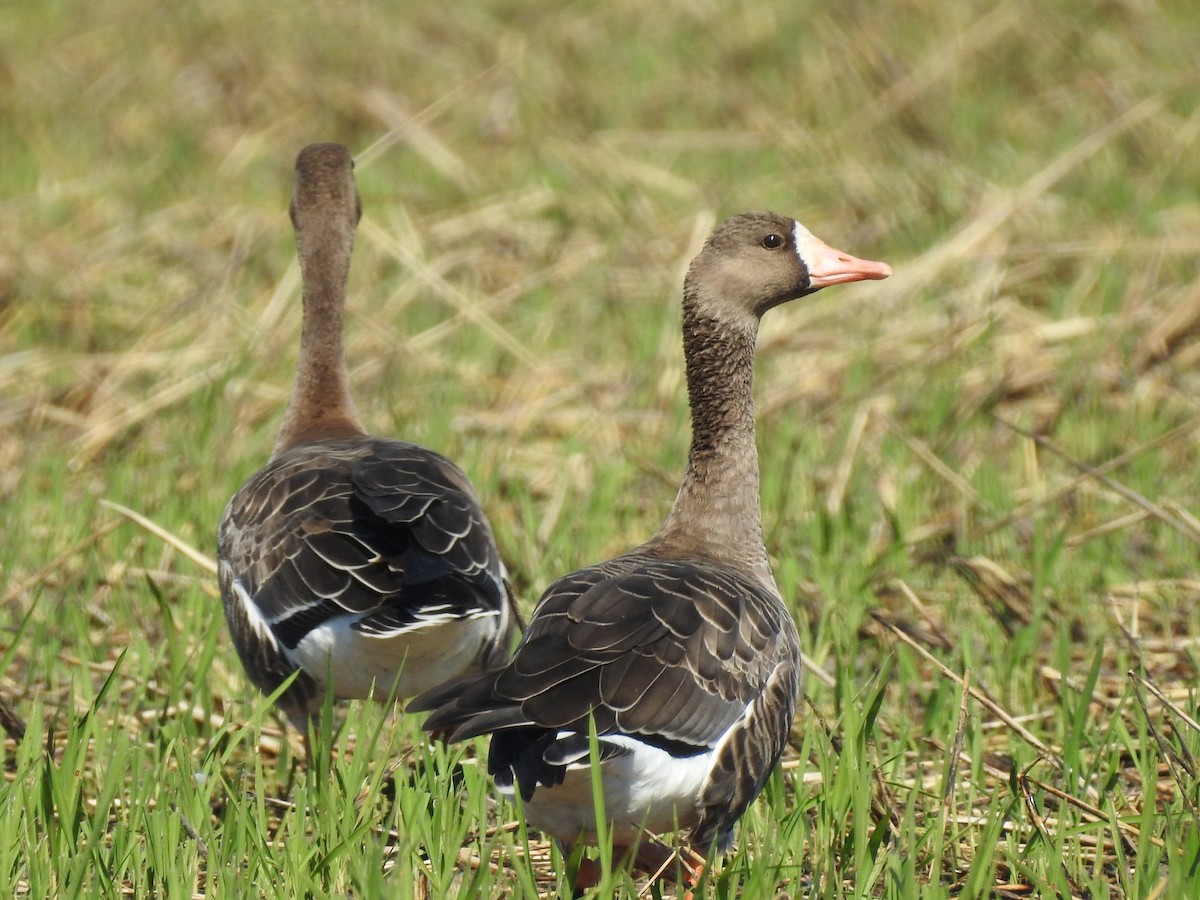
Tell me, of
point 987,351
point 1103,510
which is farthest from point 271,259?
point 1103,510

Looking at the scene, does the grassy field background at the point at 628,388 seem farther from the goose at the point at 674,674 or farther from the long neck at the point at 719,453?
the long neck at the point at 719,453

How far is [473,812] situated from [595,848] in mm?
349

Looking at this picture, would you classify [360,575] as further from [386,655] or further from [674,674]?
[674,674]

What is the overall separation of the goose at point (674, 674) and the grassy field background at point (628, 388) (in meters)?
0.21

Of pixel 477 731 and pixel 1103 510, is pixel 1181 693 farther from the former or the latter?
pixel 477 731

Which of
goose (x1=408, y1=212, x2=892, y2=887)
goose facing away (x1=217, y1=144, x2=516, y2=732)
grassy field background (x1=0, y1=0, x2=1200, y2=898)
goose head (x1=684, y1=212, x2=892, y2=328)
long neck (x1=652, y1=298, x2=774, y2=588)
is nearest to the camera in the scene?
goose (x1=408, y1=212, x2=892, y2=887)

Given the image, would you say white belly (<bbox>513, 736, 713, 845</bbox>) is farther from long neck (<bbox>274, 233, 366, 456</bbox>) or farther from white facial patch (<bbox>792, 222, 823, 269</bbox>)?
long neck (<bbox>274, 233, 366, 456</bbox>)

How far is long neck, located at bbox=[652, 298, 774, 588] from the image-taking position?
533 centimetres

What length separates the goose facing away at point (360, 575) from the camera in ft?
17.1

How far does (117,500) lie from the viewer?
7.61 m

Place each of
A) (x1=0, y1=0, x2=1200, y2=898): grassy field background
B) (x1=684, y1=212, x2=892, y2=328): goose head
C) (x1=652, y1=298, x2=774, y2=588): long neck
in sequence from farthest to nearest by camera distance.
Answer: (x1=684, y1=212, x2=892, y2=328): goose head, (x1=652, y1=298, x2=774, y2=588): long neck, (x1=0, y1=0, x2=1200, y2=898): grassy field background

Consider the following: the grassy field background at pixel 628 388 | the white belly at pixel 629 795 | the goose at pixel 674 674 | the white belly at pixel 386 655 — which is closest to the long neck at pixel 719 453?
the goose at pixel 674 674

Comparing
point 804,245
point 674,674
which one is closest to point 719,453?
point 804,245

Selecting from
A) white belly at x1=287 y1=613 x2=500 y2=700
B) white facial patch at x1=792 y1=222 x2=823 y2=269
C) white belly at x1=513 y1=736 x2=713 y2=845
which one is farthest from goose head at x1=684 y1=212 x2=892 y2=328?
white belly at x1=513 y1=736 x2=713 y2=845
